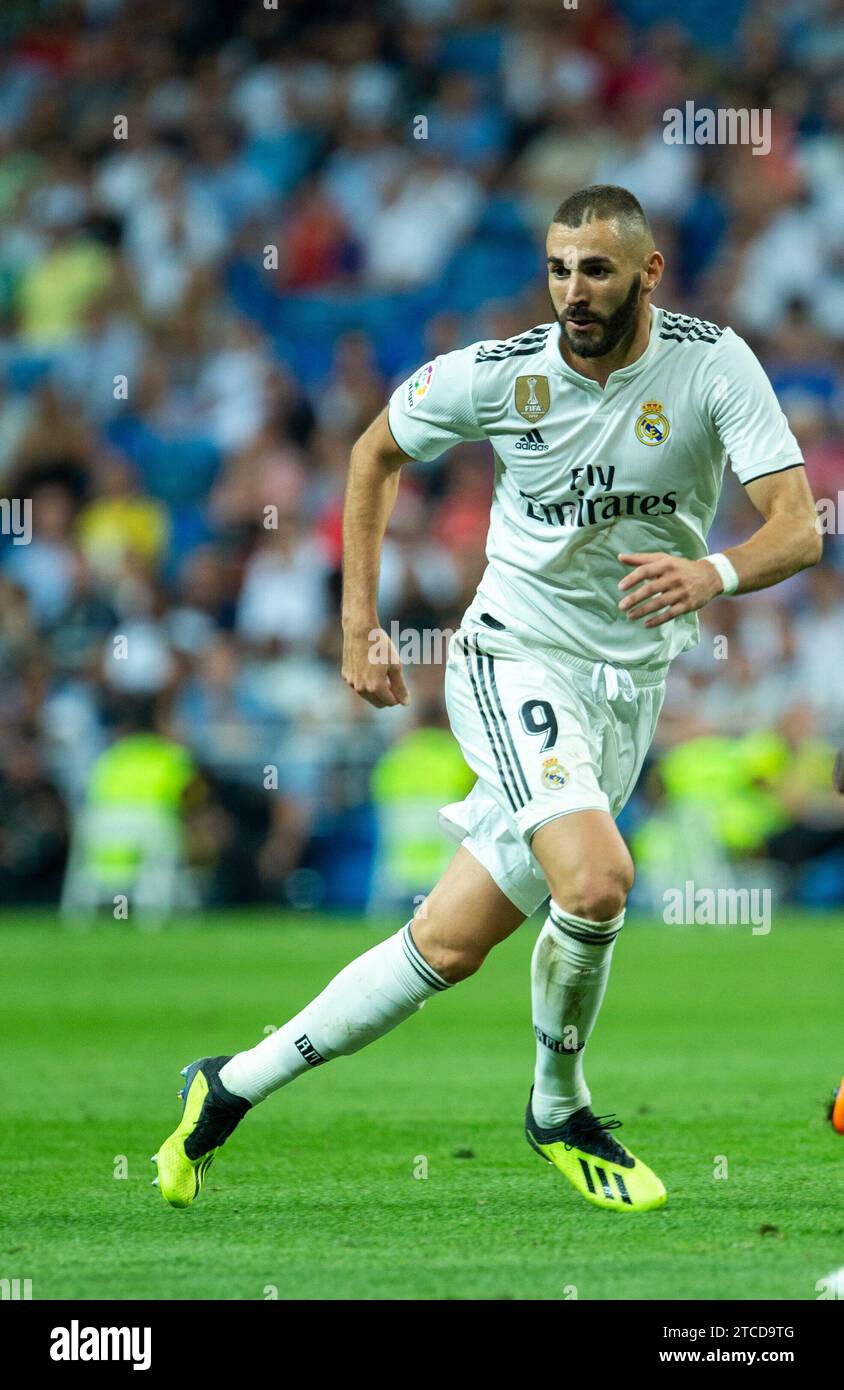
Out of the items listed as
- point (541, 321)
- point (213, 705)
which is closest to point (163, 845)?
point (213, 705)

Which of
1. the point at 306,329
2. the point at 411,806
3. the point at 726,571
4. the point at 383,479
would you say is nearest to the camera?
the point at 726,571

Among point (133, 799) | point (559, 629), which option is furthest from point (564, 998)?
point (133, 799)

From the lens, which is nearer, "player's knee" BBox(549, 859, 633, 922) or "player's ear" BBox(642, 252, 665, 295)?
"player's knee" BBox(549, 859, 633, 922)

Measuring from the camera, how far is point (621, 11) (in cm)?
1900

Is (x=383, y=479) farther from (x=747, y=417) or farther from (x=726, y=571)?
(x=726, y=571)

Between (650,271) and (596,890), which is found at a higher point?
(650,271)

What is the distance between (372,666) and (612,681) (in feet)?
2.07

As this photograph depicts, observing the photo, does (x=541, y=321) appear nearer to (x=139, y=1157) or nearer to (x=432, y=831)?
(x=432, y=831)

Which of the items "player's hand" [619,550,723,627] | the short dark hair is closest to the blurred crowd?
the short dark hair

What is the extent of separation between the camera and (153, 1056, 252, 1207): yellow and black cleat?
209 inches

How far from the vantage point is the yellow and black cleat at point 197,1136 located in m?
5.30

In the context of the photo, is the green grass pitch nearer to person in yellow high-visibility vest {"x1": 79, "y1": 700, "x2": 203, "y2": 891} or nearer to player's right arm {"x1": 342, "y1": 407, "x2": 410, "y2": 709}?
player's right arm {"x1": 342, "y1": 407, "x2": 410, "y2": 709}

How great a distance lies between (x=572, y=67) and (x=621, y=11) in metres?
1.14

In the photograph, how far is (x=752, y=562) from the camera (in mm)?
4883
